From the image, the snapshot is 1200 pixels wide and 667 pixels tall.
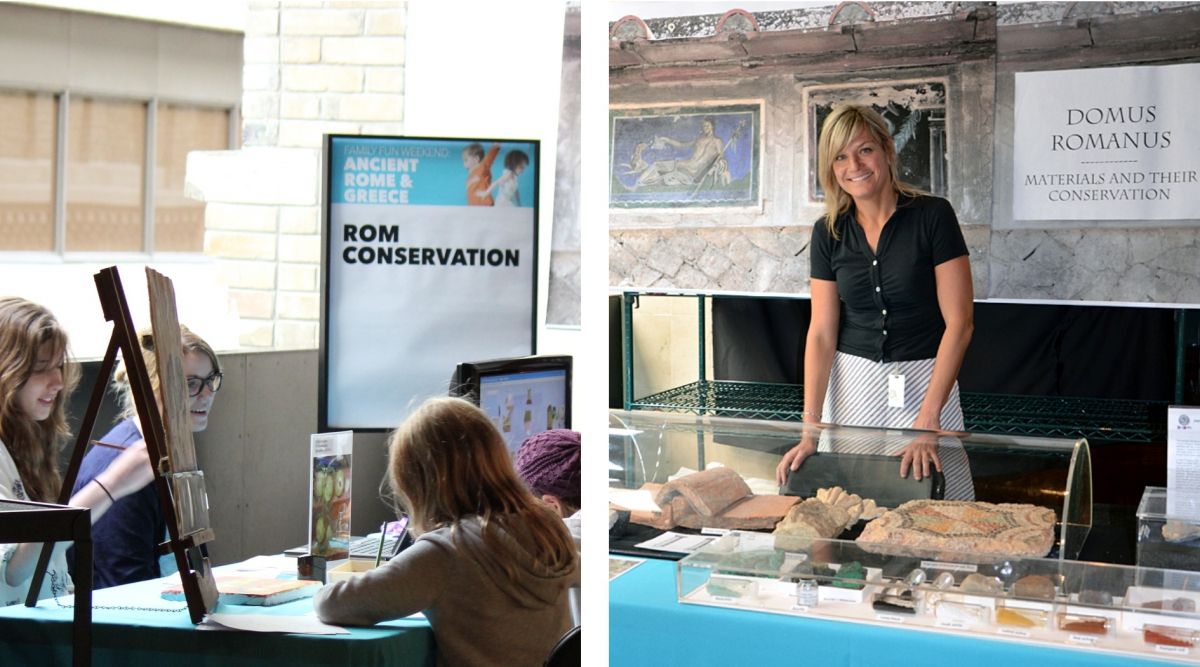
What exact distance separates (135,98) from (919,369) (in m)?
8.36

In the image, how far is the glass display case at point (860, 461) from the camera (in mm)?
1780

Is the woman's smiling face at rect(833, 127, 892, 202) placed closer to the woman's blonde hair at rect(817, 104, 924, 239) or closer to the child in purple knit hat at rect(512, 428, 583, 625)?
the woman's blonde hair at rect(817, 104, 924, 239)

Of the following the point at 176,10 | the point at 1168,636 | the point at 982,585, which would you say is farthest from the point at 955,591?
the point at 176,10

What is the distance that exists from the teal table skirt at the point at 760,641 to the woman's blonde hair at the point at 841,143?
1010 millimetres

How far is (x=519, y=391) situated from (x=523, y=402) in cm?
3

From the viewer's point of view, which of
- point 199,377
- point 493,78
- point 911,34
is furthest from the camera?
point 493,78

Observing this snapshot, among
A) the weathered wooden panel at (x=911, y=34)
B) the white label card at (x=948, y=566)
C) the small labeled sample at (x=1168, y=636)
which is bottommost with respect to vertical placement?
the small labeled sample at (x=1168, y=636)

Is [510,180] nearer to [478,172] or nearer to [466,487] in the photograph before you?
[478,172]

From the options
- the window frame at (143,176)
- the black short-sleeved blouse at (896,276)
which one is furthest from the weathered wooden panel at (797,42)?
the window frame at (143,176)

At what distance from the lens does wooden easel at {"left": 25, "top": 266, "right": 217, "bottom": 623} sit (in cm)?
162

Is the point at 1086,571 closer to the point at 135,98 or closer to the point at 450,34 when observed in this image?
the point at 450,34

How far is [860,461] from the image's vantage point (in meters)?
1.87

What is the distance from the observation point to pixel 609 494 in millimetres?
1803

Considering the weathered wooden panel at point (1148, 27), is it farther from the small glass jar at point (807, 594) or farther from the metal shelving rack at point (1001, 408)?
the small glass jar at point (807, 594)
